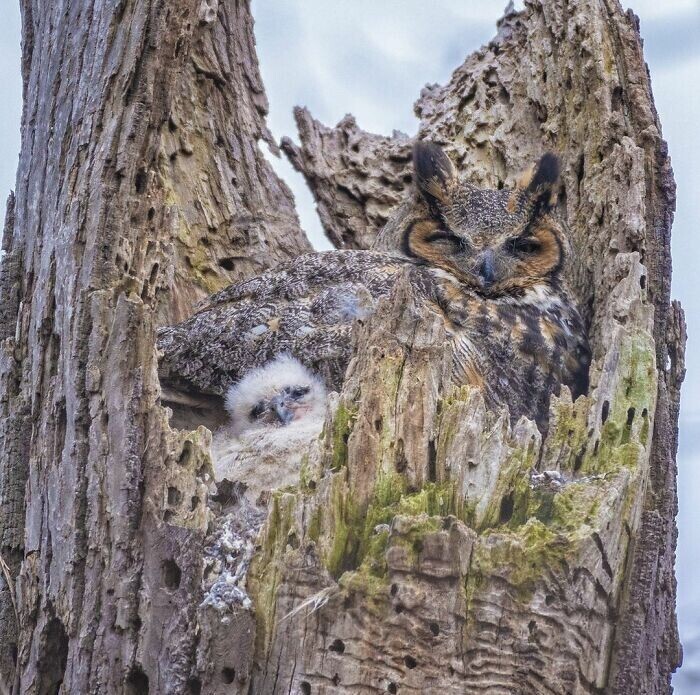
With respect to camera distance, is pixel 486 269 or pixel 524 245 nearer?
pixel 486 269

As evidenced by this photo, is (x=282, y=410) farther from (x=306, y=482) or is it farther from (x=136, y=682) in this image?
(x=136, y=682)

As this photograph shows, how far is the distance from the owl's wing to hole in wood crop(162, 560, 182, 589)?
2.75 ft

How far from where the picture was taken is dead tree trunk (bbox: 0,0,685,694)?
1.40m

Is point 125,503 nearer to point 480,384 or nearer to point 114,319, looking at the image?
point 114,319

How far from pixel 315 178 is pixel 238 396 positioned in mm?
1544

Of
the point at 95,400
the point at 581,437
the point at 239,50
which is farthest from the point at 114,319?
the point at 239,50

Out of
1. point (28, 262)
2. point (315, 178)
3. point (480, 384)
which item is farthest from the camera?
point (315, 178)

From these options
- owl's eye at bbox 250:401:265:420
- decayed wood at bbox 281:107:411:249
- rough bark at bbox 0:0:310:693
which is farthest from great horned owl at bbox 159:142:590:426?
decayed wood at bbox 281:107:411:249

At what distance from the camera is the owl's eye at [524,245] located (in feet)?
8.77

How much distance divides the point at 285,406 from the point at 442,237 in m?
0.83

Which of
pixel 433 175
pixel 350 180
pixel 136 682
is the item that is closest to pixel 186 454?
pixel 136 682

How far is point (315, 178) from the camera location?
3.65 metres

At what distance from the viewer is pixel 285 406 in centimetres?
225

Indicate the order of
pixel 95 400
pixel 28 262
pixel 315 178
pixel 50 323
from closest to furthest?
1. pixel 95 400
2. pixel 50 323
3. pixel 28 262
4. pixel 315 178
